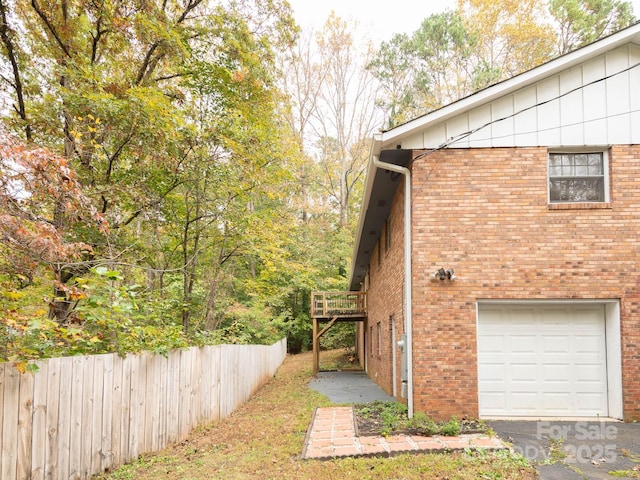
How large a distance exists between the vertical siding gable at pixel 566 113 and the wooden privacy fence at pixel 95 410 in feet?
18.2

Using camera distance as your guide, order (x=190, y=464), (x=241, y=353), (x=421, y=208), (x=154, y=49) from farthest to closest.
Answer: (x=241, y=353) → (x=154, y=49) → (x=421, y=208) → (x=190, y=464)

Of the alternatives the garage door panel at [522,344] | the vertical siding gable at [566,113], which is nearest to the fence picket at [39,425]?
the vertical siding gable at [566,113]

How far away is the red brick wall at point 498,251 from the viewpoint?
7785 mm

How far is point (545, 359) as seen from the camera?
26.4ft

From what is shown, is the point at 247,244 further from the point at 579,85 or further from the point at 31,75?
the point at 579,85

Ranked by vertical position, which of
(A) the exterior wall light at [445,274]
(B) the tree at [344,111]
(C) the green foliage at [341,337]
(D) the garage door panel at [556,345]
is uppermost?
(B) the tree at [344,111]

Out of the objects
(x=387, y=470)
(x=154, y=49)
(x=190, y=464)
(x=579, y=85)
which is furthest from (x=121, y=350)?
(x=579, y=85)

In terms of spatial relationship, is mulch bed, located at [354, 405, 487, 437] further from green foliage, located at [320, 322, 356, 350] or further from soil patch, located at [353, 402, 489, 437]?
green foliage, located at [320, 322, 356, 350]

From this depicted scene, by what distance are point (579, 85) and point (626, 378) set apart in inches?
192

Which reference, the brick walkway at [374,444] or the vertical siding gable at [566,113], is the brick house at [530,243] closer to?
the vertical siding gable at [566,113]

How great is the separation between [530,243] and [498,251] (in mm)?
536

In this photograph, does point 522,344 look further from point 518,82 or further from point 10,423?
point 10,423

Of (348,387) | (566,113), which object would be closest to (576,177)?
(566,113)

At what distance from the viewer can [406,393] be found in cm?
827
